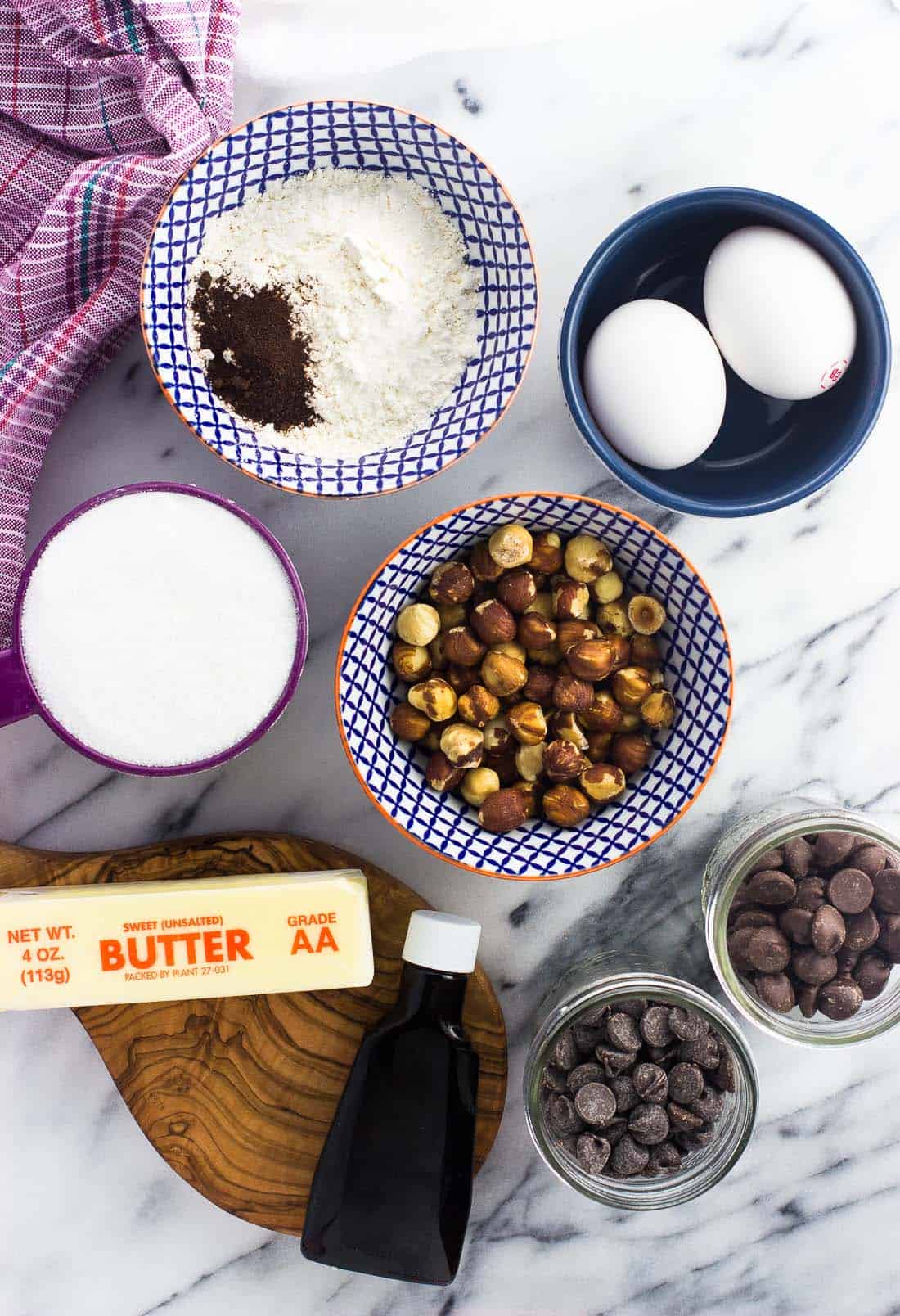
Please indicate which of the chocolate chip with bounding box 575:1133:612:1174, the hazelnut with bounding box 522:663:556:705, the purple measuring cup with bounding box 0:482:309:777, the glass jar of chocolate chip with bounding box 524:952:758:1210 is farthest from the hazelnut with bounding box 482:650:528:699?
the chocolate chip with bounding box 575:1133:612:1174

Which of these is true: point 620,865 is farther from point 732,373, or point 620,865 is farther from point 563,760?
point 732,373

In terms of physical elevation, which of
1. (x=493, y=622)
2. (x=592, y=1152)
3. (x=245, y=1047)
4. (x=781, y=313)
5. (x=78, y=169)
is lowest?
(x=245, y=1047)

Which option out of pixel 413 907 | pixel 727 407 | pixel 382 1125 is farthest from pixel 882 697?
pixel 382 1125

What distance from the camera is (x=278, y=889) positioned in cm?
72

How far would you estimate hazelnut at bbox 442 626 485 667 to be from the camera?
76 cm

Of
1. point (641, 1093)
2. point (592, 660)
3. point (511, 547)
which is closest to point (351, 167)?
point (511, 547)

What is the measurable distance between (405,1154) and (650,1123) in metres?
0.19

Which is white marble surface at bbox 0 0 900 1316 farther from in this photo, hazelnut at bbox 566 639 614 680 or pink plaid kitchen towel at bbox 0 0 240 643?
hazelnut at bbox 566 639 614 680

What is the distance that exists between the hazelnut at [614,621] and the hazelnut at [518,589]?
0.06 metres

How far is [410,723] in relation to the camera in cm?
76

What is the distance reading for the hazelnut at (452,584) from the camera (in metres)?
0.76

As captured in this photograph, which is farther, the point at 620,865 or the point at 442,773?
the point at 620,865

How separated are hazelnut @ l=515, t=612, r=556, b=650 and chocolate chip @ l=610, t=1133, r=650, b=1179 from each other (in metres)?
0.38

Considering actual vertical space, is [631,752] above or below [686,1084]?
above
